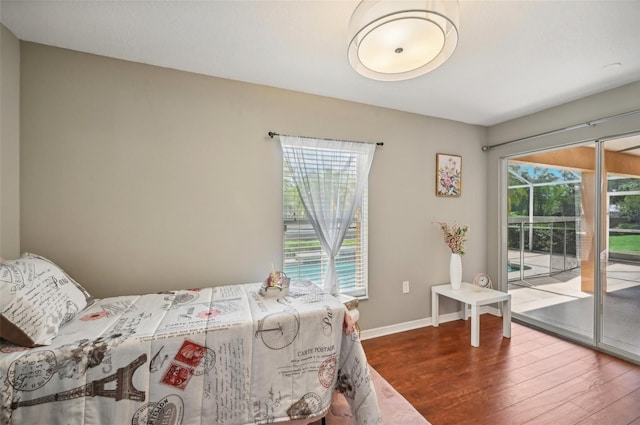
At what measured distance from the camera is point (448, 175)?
3254mm

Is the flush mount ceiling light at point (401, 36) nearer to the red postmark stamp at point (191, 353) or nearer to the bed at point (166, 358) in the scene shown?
the bed at point (166, 358)

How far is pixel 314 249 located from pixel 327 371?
1.20 metres

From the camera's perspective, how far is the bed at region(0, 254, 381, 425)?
44.2 inches

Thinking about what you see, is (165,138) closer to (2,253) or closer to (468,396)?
(2,253)

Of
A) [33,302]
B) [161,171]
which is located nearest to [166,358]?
[33,302]

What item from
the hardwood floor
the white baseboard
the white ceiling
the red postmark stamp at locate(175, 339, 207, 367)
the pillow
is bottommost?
the hardwood floor

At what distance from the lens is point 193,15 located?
61.4 inches

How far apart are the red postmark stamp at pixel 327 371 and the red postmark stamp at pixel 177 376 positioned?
0.69 m

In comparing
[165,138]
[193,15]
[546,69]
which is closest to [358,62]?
[193,15]

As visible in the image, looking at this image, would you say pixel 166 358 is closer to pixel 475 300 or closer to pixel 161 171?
pixel 161 171

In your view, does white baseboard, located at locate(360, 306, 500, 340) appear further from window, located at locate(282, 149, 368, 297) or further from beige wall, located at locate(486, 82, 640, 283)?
beige wall, located at locate(486, 82, 640, 283)

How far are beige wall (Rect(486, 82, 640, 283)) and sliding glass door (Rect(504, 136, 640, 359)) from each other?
0.12m

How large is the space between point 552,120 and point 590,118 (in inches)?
13.0

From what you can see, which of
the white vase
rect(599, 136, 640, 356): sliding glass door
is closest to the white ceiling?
rect(599, 136, 640, 356): sliding glass door
